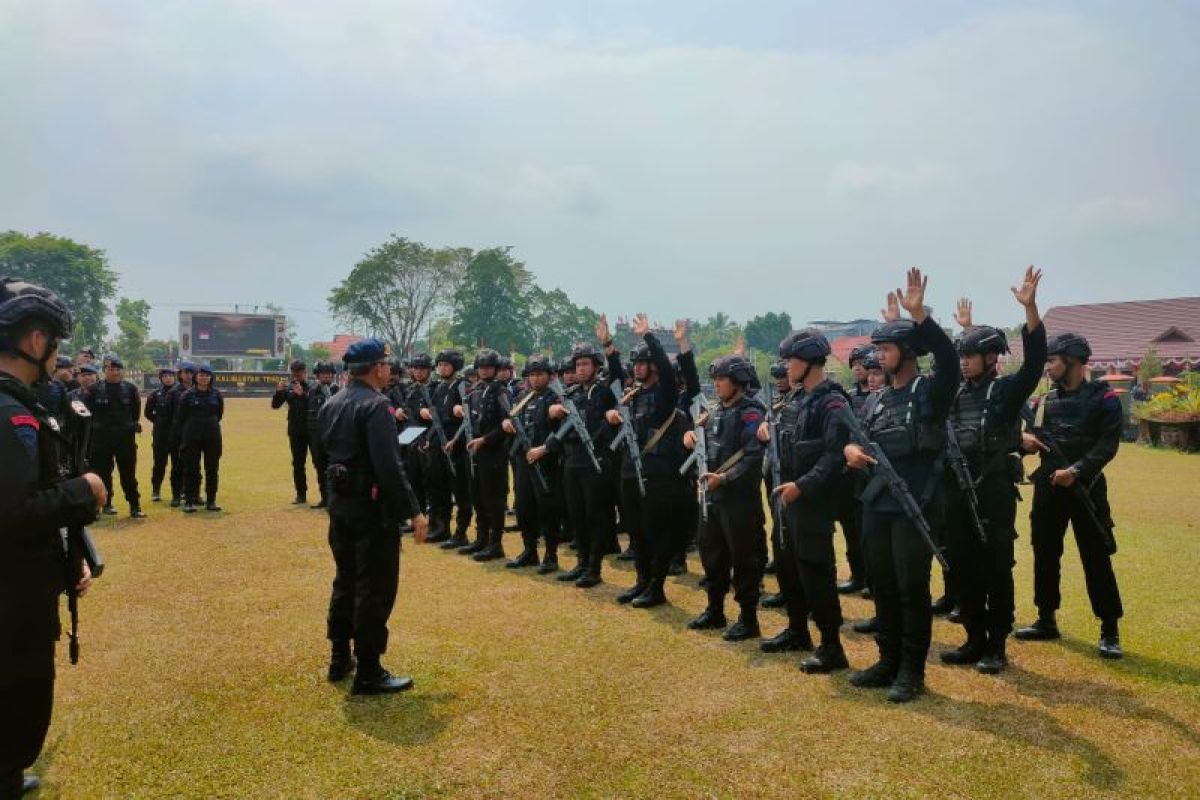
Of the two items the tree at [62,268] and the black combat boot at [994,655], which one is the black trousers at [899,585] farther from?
the tree at [62,268]

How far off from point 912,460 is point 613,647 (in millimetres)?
2702

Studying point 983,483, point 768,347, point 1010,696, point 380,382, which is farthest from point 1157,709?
point 768,347

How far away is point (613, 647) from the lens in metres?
6.08

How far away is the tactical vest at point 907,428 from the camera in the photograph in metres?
5.14

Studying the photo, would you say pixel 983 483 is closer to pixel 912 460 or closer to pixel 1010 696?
pixel 912 460

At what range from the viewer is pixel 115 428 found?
12.0 m

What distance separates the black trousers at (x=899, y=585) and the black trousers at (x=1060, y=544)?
1837 millimetres

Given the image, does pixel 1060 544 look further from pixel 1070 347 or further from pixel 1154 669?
pixel 1070 347

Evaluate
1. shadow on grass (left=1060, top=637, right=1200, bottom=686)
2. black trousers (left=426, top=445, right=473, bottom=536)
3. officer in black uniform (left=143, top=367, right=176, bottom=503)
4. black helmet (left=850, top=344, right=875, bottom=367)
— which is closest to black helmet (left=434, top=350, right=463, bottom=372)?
black trousers (left=426, top=445, right=473, bottom=536)

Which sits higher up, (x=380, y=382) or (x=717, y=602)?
(x=380, y=382)

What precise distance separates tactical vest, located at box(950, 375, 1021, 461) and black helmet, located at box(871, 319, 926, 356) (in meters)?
0.89

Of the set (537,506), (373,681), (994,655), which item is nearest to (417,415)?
(537,506)

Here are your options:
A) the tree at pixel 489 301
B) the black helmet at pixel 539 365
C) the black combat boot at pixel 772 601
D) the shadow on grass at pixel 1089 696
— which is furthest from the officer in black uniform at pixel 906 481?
the tree at pixel 489 301

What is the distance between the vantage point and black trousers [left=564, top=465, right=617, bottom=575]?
26.6 feet
